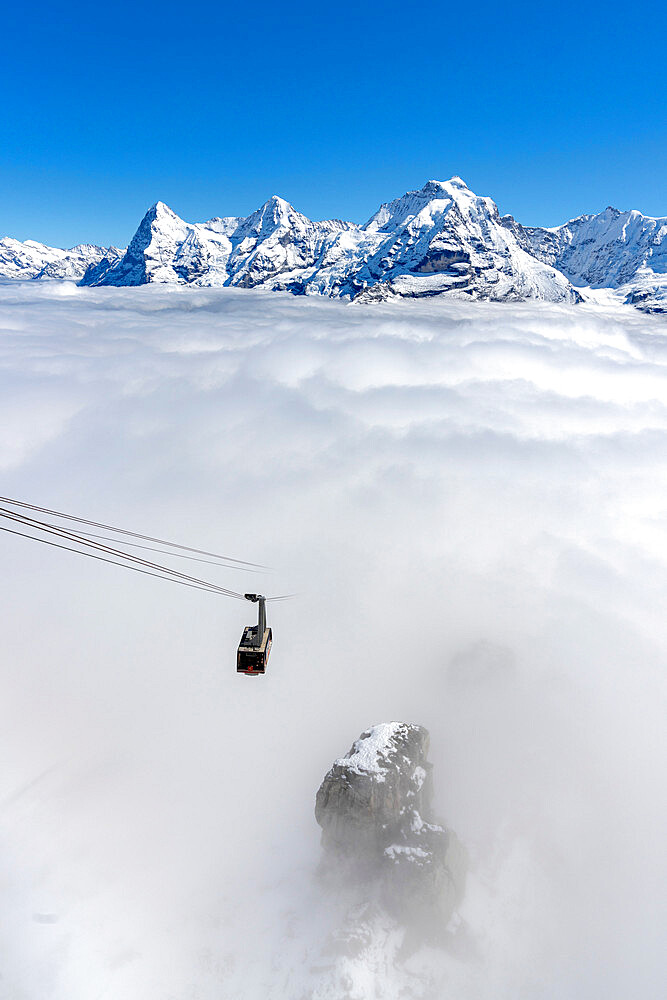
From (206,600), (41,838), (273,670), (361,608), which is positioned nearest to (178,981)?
(41,838)

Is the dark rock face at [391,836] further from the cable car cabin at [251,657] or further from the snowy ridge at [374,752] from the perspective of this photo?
the cable car cabin at [251,657]

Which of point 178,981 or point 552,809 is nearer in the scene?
point 178,981

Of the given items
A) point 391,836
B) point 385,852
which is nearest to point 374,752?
point 391,836

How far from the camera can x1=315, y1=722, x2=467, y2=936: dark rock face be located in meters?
64.8

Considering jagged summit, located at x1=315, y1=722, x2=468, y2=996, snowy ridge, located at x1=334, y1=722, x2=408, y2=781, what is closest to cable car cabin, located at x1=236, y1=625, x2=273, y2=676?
snowy ridge, located at x1=334, y1=722, x2=408, y2=781

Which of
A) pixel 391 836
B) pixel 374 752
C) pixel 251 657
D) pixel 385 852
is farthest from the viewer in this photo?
pixel 374 752

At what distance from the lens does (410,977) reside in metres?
63.0

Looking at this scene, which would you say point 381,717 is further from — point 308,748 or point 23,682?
point 23,682

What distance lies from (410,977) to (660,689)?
379 feet

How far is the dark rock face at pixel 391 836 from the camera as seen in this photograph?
64.8 metres

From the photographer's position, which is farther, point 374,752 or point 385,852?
point 374,752

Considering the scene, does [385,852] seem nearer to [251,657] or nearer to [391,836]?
[391,836]

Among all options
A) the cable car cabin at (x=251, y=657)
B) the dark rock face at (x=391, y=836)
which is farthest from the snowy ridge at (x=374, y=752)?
the cable car cabin at (x=251, y=657)

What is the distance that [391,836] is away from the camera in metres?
67.1
